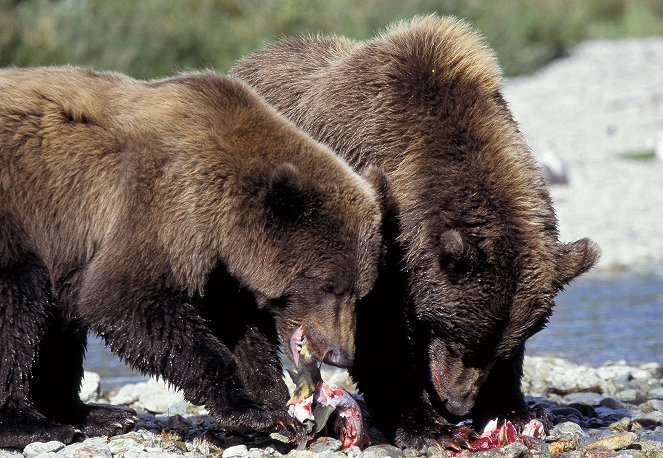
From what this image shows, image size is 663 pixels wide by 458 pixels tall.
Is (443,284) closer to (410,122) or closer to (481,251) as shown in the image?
(481,251)

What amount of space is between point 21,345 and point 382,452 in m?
1.91

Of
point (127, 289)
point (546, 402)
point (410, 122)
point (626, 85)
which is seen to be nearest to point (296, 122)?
point (410, 122)

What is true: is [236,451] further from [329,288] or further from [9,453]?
[9,453]

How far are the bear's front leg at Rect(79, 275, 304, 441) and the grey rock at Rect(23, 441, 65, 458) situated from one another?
582 millimetres

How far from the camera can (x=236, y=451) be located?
20.9 feet

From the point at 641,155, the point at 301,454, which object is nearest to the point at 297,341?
the point at 301,454

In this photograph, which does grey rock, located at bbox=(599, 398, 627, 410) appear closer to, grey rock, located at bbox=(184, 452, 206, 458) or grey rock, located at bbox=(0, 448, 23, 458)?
grey rock, located at bbox=(184, 452, 206, 458)

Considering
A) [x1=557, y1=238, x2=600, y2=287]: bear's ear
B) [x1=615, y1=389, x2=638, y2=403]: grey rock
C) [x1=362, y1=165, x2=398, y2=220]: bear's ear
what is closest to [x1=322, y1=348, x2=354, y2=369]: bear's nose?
[x1=362, y1=165, x2=398, y2=220]: bear's ear

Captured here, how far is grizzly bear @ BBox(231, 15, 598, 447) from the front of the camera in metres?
6.66

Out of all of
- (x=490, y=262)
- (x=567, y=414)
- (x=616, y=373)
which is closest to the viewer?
(x=490, y=262)

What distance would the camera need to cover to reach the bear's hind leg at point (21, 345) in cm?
620

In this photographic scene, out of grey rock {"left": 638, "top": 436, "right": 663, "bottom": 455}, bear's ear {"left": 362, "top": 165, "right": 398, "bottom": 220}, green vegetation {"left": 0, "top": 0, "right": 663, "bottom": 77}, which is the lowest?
grey rock {"left": 638, "top": 436, "right": 663, "bottom": 455}

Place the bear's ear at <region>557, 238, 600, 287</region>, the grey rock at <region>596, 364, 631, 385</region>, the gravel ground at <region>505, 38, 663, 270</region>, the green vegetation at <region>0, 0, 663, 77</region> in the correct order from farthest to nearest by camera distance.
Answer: the green vegetation at <region>0, 0, 663, 77</region>
the gravel ground at <region>505, 38, 663, 270</region>
the grey rock at <region>596, 364, 631, 385</region>
the bear's ear at <region>557, 238, 600, 287</region>

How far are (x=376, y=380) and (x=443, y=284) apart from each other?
0.72m
